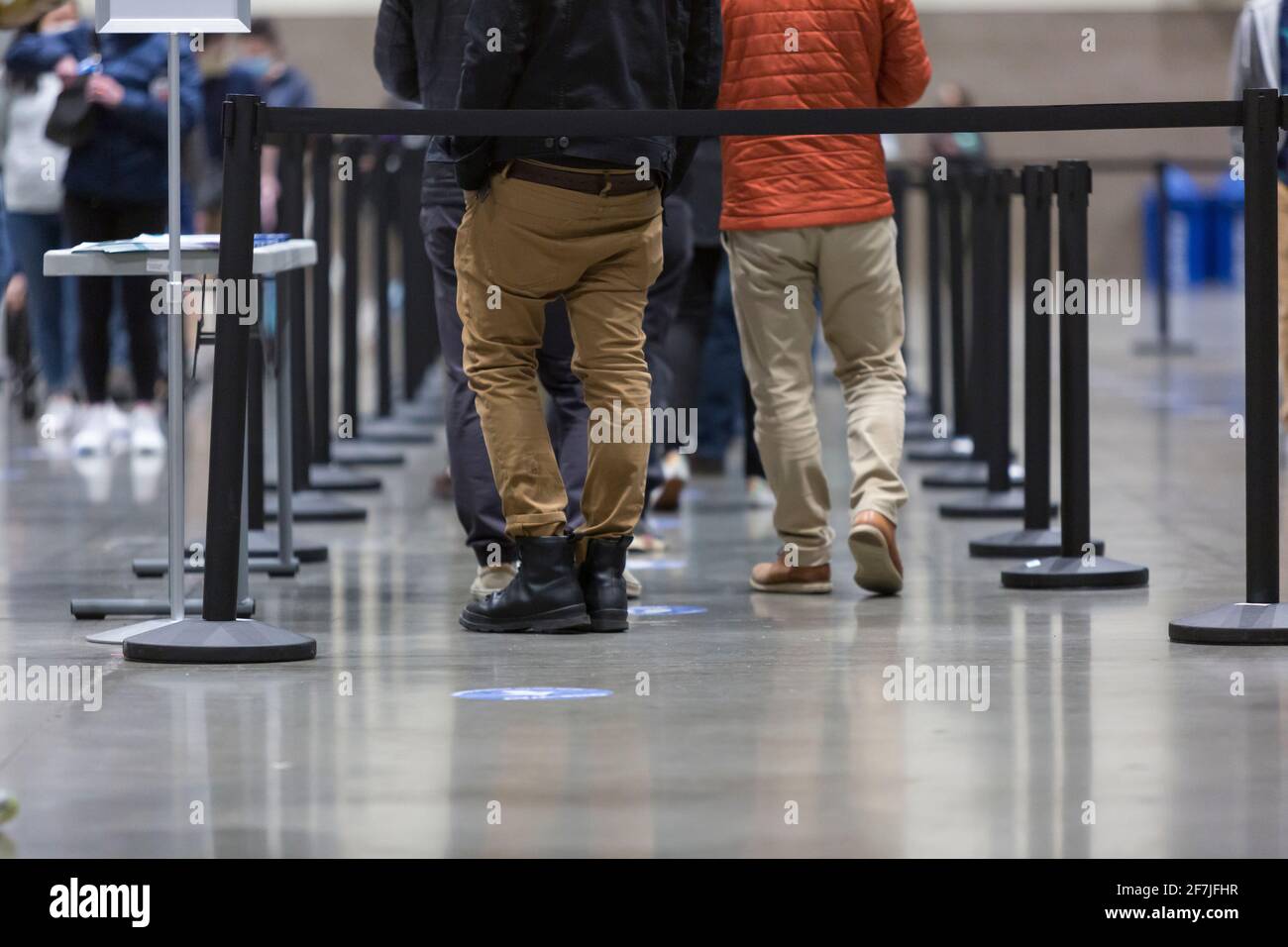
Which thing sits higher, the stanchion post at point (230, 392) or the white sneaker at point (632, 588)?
the stanchion post at point (230, 392)

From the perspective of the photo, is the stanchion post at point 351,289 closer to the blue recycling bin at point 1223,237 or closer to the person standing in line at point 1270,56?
the person standing in line at point 1270,56

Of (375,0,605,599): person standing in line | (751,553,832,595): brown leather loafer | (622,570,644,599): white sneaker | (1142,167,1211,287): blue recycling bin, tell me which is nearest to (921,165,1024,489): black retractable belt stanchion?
(751,553,832,595): brown leather loafer

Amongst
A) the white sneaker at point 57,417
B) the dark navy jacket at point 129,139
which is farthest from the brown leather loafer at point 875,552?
the white sneaker at point 57,417

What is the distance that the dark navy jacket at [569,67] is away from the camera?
4.75 metres

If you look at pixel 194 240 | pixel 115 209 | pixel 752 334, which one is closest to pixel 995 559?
pixel 752 334

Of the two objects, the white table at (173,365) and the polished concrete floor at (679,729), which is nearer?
the polished concrete floor at (679,729)

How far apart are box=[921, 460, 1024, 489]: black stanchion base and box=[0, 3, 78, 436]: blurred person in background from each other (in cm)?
409

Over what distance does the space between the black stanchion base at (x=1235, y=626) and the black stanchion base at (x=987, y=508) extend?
243cm

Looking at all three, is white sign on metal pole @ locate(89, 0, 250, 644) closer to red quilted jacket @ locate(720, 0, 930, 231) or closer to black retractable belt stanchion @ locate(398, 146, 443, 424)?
red quilted jacket @ locate(720, 0, 930, 231)

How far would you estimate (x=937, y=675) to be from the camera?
435 cm

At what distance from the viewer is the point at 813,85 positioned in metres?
5.61
